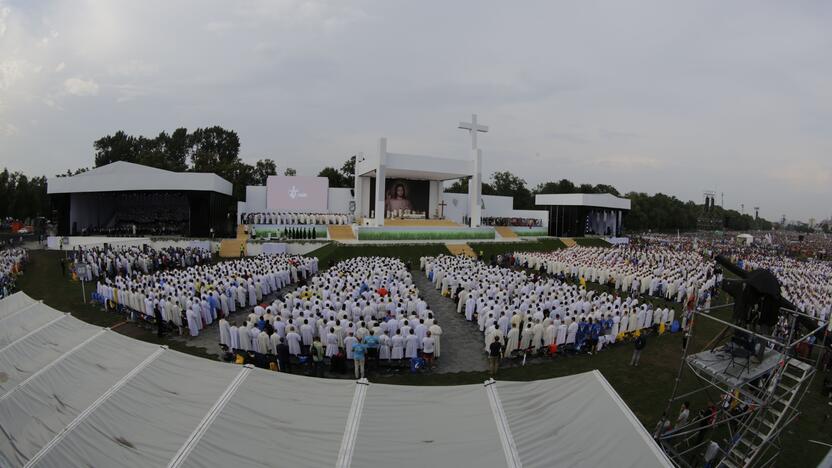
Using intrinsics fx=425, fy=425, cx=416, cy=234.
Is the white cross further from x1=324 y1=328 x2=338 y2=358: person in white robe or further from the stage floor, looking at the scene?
x1=324 y1=328 x2=338 y2=358: person in white robe

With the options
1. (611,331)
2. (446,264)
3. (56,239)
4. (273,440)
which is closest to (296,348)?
(273,440)

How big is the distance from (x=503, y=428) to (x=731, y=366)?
3580 mm

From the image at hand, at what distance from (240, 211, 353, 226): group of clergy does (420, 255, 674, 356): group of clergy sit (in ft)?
59.9

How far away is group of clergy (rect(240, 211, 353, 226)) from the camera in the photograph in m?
30.4

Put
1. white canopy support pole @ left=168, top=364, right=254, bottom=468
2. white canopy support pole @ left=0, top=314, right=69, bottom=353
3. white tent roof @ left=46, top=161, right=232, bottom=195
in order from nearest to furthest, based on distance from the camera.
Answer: white canopy support pole @ left=168, top=364, right=254, bottom=468, white canopy support pole @ left=0, top=314, right=69, bottom=353, white tent roof @ left=46, top=161, right=232, bottom=195

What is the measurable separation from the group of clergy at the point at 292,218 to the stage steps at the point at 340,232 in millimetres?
2076

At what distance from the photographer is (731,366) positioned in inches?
213

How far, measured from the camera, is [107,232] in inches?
1134

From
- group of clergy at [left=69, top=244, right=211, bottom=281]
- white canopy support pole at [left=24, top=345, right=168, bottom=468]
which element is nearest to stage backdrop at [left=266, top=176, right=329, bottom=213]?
group of clergy at [left=69, top=244, right=211, bottom=281]

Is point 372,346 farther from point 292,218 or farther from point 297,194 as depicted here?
point 297,194

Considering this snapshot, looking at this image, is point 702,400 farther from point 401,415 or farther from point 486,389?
point 401,415

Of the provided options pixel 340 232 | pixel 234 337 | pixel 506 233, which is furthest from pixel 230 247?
pixel 506 233

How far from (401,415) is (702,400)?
21.3ft

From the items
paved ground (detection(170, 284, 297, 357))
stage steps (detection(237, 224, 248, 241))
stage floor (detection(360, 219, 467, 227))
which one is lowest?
paved ground (detection(170, 284, 297, 357))
